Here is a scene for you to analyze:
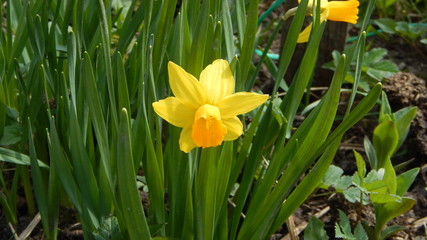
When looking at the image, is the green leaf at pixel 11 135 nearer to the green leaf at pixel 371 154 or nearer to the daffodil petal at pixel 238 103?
the daffodil petal at pixel 238 103

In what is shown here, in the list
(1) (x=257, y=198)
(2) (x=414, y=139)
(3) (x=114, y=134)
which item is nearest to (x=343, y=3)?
(1) (x=257, y=198)

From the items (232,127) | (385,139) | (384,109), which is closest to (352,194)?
(385,139)

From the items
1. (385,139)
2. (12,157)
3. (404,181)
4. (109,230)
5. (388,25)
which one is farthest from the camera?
(388,25)

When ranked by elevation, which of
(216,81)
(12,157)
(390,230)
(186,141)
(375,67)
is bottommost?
(390,230)

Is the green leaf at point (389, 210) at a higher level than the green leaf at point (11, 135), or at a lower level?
lower

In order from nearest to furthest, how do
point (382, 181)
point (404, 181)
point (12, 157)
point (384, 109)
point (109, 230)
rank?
point (109, 230) → point (12, 157) → point (382, 181) → point (404, 181) → point (384, 109)

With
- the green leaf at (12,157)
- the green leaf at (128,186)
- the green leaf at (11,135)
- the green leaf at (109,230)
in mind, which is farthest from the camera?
the green leaf at (11,135)

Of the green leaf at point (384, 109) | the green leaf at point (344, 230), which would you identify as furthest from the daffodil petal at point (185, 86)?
the green leaf at point (384, 109)

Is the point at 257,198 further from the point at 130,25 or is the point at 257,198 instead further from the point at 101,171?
the point at 130,25

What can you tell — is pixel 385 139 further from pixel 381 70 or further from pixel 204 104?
pixel 204 104
